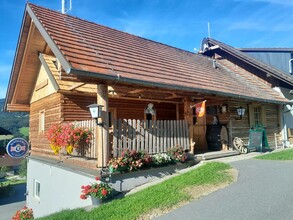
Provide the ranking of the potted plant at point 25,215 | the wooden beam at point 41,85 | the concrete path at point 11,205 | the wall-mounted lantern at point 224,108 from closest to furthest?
the potted plant at point 25,215 → the wooden beam at point 41,85 → the wall-mounted lantern at point 224,108 → the concrete path at point 11,205

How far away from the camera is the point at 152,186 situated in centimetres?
700

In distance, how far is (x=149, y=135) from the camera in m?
8.20

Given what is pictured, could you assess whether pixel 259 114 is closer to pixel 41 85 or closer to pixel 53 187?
pixel 53 187

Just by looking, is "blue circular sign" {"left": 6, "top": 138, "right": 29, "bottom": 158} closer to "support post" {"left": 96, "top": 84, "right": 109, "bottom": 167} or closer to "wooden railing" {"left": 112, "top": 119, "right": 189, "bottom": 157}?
"support post" {"left": 96, "top": 84, "right": 109, "bottom": 167}

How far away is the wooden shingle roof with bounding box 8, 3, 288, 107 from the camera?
709cm

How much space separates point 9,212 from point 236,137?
13.0 meters

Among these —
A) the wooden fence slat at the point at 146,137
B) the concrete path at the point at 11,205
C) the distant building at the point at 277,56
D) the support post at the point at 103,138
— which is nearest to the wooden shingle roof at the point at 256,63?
the distant building at the point at 277,56

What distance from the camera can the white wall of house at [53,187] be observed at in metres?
7.78

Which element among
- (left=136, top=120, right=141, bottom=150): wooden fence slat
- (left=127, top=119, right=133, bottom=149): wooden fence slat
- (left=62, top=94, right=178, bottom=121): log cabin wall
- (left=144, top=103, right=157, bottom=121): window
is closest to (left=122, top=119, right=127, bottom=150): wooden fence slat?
(left=127, top=119, right=133, bottom=149): wooden fence slat

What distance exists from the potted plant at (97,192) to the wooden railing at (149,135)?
38.5 inches

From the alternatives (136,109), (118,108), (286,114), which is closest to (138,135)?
(118,108)

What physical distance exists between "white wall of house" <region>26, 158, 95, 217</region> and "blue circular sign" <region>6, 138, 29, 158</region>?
85cm

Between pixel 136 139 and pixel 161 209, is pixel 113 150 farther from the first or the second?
pixel 161 209

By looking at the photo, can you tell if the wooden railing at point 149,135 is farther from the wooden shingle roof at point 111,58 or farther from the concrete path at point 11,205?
the concrete path at point 11,205
